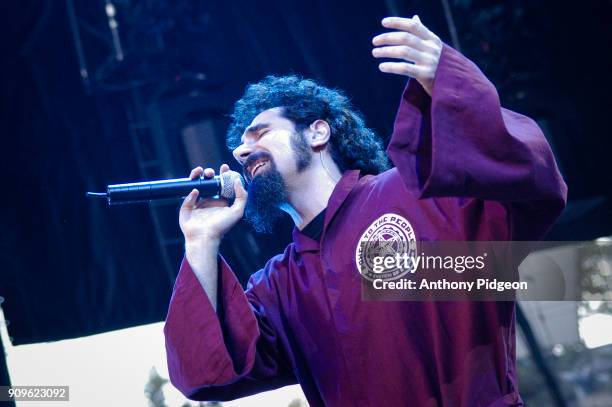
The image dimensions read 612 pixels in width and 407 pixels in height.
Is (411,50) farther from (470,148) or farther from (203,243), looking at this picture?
(203,243)

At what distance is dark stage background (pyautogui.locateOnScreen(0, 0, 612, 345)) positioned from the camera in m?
3.03

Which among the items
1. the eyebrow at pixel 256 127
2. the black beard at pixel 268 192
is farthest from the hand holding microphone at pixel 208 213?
the eyebrow at pixel 256 127

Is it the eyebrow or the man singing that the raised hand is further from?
the eyebrow

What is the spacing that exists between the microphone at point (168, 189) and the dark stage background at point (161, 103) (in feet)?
4.00

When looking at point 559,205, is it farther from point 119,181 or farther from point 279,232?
point 119,181

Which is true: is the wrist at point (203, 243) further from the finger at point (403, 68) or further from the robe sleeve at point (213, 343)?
the finger at point (403, 68)

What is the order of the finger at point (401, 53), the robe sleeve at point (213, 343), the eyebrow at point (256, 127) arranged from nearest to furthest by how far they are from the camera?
the finger at point (401, 53)
the robe sleeve at point (213, 343)
the eyebrow at point (256, 127)

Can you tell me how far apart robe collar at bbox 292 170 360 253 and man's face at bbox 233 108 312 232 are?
0.46 feet

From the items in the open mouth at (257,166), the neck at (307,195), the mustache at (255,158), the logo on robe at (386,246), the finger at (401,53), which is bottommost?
the logo on robe at (386,246)

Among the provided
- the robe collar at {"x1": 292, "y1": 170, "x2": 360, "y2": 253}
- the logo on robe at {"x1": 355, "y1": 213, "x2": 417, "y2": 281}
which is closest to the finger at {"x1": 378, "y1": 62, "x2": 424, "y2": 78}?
the logo on robe at {"x1": 355, "y1": 213, "x2": 417, "y2": 281}

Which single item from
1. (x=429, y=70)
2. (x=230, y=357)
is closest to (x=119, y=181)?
(x=230, y=357)

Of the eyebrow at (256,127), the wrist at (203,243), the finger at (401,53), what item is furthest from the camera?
the eyebrow at (256,127)

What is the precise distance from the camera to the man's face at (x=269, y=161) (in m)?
2.10

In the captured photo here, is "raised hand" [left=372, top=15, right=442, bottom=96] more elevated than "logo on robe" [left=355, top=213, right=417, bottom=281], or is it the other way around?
"raised hand" [left=372, top=15, right=442, bottom=96]
